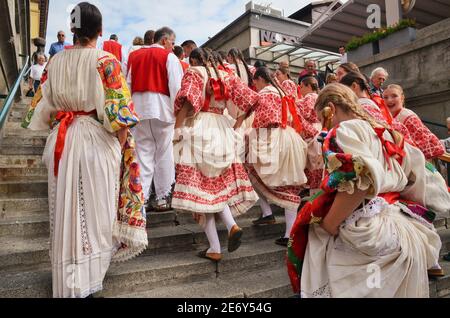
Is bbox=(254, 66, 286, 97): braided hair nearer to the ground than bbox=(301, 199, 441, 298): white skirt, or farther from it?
farther from it

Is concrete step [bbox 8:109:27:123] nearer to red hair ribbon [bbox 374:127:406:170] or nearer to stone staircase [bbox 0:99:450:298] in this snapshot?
stone staircase [bbox 0:99:450:298]

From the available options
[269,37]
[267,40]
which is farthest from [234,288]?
[269,37]

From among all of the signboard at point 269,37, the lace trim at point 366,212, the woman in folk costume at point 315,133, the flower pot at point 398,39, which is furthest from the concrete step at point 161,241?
the signboard at point 269,37

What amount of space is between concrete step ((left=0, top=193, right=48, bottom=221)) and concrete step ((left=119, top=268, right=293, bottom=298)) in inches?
65.3

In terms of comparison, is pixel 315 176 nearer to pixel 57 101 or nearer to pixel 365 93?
pixel 365 93

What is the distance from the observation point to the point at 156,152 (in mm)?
4453

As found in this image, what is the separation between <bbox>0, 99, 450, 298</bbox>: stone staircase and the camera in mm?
2682

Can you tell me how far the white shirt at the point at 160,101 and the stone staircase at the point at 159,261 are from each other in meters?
1.21

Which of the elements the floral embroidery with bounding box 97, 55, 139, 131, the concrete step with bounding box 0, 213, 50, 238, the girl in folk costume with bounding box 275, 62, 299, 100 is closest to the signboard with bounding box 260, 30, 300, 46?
the girl in folk costume with bounding box 275, 62, 299, 100

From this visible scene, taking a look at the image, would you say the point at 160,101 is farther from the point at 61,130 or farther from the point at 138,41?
the point at 61,130
